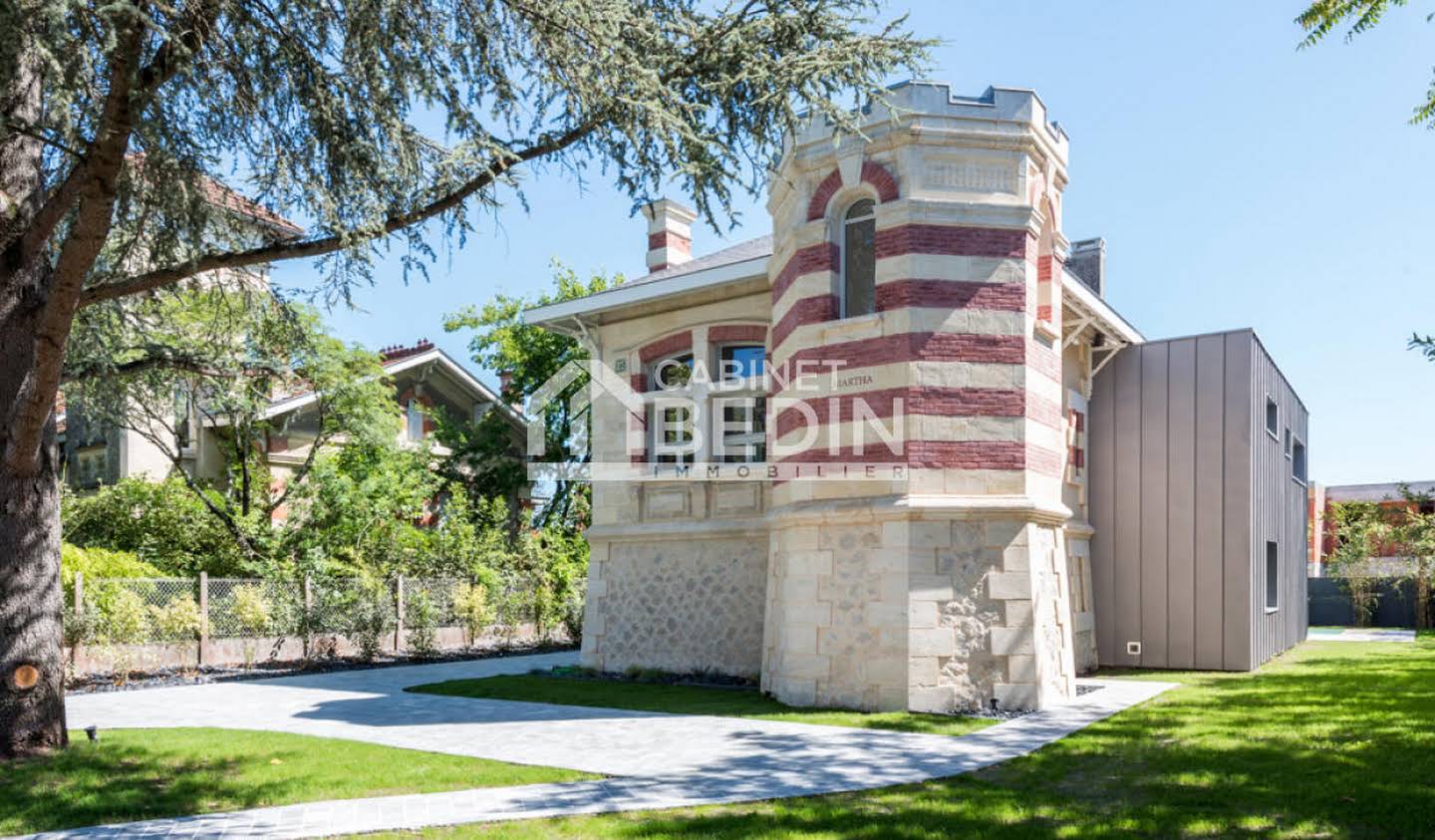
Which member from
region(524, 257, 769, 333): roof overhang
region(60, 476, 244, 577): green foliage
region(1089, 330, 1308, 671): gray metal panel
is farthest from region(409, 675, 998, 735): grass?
region(60, 476, 244, 577): green foliage

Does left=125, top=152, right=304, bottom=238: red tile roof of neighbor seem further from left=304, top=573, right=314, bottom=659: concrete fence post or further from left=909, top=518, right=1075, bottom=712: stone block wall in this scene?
left=304, top=573, right=314, bottom=659: concrete fence post

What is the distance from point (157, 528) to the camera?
2103cm

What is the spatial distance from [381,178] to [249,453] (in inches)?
665

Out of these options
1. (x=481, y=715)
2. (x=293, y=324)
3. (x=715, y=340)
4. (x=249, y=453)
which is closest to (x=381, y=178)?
(x=293, y=324)

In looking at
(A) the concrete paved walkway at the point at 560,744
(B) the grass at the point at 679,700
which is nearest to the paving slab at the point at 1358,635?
(A) the concrete paved walkway at the point at 560,744

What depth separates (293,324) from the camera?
10.4 meters

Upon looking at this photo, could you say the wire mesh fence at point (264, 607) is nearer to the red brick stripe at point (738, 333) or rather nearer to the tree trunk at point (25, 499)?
the tree trunk at point (25, 499)

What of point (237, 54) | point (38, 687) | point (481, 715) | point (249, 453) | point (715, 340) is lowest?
point (481, 715)

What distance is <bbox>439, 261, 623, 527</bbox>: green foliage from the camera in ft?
91.0

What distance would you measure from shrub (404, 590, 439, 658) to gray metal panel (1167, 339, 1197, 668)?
12.1m

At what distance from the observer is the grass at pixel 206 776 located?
22.6ft

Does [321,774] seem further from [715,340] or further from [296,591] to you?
[296,591]

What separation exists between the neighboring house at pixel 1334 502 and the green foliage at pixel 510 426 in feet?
85.5

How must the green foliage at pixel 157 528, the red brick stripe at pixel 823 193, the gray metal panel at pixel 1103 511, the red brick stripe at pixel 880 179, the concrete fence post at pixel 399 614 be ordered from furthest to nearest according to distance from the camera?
1. the green foliage at pixel 157 528
2. the concrete fence post at pixel 399 614
3. the gray metal panel at pixel 1103 511
4. the red brick stripe at pixel 823 193
5. the red brick stripe at pixel 880 179
